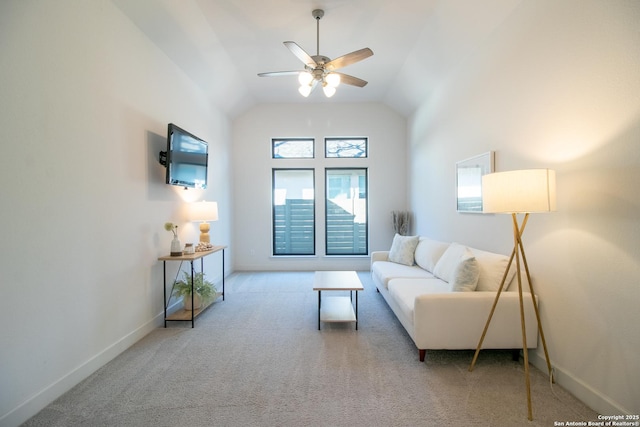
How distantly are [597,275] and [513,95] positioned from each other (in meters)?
1.66

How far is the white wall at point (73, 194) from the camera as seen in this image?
1671 millimetres

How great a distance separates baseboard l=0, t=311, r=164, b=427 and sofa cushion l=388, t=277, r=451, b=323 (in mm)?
2631

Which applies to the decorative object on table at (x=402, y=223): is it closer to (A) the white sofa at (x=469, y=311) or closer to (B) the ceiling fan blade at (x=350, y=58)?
(A) the white sofa at (x=469, y=311)

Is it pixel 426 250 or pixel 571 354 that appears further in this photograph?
pixel 426 250

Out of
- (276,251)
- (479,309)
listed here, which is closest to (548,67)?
(479,309)

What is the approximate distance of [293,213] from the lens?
5.91 m

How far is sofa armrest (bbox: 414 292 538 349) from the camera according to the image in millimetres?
2217

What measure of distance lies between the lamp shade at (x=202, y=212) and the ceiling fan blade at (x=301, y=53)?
214 centimetres

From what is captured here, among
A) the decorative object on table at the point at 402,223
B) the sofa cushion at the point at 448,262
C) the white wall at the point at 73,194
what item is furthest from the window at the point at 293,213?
the sofa cushion at the point at 448,262

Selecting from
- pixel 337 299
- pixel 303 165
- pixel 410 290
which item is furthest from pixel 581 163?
pixel 303 165

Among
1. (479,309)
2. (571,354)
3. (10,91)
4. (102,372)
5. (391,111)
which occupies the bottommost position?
(102,372)

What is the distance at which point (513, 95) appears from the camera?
2.51 meters

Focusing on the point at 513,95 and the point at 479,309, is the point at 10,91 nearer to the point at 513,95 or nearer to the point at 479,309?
the point at 479,309

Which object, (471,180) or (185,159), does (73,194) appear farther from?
(471,180)
